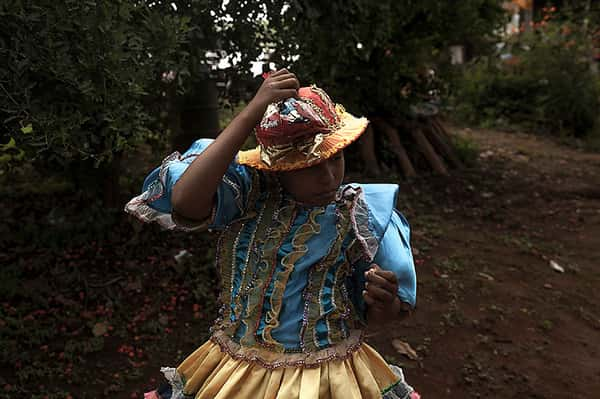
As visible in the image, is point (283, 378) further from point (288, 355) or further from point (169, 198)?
point (169, 198)

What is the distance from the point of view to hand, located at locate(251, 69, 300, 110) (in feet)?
5.76

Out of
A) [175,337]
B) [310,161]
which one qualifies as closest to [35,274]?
[175,337]

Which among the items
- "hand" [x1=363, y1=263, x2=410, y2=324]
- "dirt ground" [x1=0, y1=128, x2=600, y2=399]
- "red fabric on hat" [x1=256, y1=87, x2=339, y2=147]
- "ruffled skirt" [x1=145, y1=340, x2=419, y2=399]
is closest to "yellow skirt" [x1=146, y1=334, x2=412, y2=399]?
"ruffled skirt" [x1=145, y1=340, x2=419, y2=399]

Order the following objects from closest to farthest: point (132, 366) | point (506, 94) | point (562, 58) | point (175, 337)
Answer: point (132, 366) → point (175, 337) → point (562, 58) → point (506, 94)

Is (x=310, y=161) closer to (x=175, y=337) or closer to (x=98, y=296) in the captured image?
(x=175, y=337)

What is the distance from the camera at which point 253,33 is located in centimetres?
418

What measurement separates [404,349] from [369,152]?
11.9ft

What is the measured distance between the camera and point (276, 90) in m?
1.77

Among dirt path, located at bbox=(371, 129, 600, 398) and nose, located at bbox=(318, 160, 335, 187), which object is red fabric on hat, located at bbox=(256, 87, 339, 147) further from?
dirt path, located at bbox=(371, 129, 600, 398)

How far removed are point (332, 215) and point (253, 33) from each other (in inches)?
99.4

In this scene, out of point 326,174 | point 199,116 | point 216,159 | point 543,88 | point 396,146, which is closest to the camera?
point 216,159

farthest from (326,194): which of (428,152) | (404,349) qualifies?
(428,152)

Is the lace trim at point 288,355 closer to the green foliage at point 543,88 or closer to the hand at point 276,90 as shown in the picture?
the hand at point 276,90

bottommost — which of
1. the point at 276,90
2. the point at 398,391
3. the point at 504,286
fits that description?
the point at 504,286
